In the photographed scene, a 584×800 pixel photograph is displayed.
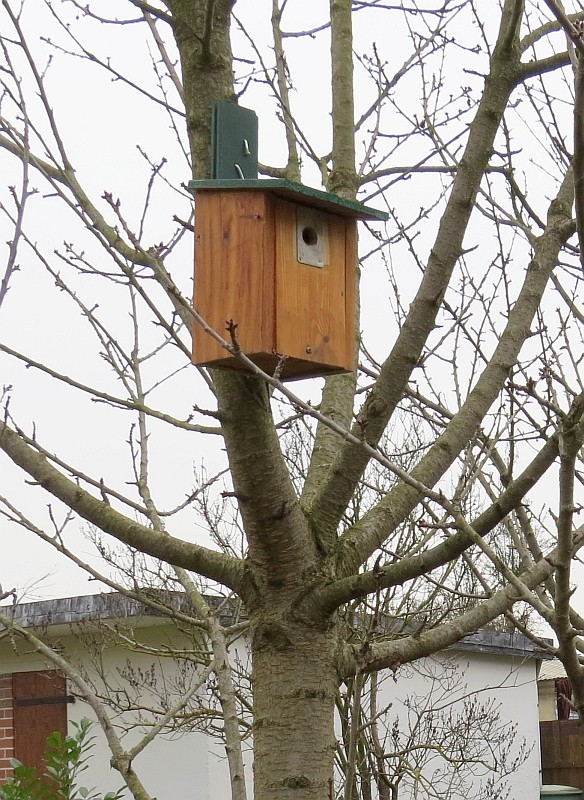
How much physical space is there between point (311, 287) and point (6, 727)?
21.1 feet

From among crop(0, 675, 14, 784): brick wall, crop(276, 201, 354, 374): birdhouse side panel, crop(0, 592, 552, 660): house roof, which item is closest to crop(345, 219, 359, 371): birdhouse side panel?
crop(276, 201, 354, 374): birdhouse side panel

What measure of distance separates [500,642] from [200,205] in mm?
6940

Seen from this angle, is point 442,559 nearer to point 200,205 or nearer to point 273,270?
point 273,270

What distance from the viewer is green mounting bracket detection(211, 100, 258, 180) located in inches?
83.4

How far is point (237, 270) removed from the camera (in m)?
2.29

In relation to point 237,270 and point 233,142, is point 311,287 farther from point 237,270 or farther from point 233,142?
point 233,142

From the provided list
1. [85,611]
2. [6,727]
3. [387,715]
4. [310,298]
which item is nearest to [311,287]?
[310,298]

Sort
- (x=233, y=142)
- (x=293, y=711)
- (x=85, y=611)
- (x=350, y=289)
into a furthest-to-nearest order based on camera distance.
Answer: (x=85, y=611)
(x=350, y=289)
(x=233, y=142)
(x=293, y=711)

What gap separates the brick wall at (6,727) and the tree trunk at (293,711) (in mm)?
6182

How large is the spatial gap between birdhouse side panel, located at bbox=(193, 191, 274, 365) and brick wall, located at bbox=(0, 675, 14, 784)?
20.7ft

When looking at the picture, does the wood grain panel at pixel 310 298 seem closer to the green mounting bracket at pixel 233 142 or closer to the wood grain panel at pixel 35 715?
the green mounting bracket at pixel 233 142

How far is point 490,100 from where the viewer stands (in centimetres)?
228

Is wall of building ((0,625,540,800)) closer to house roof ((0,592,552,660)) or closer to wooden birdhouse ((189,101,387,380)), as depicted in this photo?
house roof ((0,592,552,660))

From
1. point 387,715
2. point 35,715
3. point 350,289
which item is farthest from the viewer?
point 387,715
